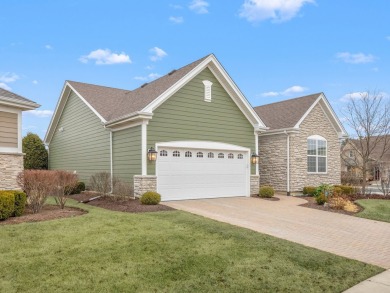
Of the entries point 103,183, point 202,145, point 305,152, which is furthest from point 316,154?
point 103,183

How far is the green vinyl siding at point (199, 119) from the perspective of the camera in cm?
1462

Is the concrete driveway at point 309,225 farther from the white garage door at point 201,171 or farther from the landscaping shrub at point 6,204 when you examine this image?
the landscaping shrub at point 6,204

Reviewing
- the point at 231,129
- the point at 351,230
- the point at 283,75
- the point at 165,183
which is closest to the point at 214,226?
the point at 351,230

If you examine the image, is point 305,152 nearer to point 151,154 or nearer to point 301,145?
point 301,145

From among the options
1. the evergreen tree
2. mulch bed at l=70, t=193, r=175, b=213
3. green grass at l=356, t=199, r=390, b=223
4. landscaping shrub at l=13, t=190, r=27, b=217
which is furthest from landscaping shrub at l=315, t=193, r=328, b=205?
the evergreen tree

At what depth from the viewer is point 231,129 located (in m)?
17.0

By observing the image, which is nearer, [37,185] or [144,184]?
[37,185]

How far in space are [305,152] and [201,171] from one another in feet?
26.8

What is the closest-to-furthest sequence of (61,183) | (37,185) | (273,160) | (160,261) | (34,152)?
(160,261) → (37,185) → (61,183) → (273,160) → (34,152)

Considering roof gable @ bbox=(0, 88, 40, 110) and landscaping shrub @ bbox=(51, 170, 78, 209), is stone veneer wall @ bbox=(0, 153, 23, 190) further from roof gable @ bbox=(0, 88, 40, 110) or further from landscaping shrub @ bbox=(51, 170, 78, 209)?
roof gable @ bbox=(0, 88, 40, 110)

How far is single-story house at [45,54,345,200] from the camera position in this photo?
1435 centimetres

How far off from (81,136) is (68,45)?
17.7ft

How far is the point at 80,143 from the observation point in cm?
2012

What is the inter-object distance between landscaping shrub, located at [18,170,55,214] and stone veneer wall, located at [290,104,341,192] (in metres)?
13.9
